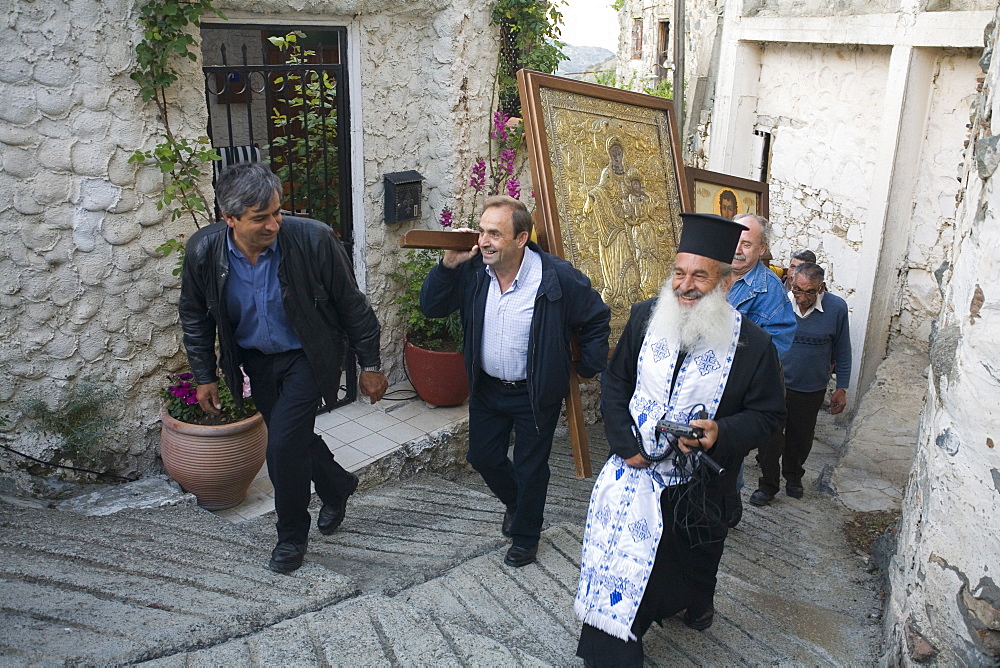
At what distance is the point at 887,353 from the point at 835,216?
4.16 feet

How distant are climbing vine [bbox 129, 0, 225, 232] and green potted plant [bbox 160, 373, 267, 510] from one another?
0.80 m

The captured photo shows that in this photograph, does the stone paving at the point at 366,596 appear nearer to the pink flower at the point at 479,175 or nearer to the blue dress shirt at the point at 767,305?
the blue dress shirt at the point at 767,305

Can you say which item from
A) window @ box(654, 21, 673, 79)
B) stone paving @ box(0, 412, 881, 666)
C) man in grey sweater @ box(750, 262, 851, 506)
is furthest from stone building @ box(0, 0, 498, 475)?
window @ box(654, 21, 673, 79)

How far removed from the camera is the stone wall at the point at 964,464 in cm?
253

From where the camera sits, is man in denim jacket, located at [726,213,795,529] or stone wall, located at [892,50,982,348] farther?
stone wall, located at [892,50,982,348]

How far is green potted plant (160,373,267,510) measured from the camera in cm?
432

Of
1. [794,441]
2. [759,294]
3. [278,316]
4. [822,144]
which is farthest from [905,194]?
[278,316]

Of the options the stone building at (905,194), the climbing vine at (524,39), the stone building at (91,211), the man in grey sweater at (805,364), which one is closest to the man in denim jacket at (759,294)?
the stone building at (905,194)

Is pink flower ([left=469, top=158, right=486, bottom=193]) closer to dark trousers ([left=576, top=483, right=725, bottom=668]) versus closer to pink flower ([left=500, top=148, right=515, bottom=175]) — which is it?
pink flower ([left=500, top=148, right=515, bottom=175])

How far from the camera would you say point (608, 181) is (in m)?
4.51

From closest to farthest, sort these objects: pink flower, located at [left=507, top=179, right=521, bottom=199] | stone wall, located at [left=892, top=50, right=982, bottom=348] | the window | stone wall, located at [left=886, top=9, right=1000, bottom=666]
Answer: stone wall, located at [left=886, top=9, right=1000, bottom=666], pink flower, located at [left=507, top=179, right=521, bottom=199], stone wall, located at [left=892, top=50, right=982, bottom=348], the window

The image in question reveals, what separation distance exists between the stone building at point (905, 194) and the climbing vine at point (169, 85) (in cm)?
353

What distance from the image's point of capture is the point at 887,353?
7.11 metres

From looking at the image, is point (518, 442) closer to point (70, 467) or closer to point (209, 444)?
point (209, 444)
